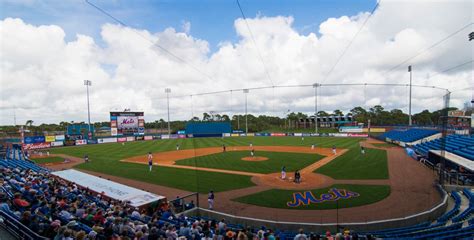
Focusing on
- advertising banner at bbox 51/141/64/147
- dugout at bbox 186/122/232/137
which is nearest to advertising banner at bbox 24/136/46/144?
advertising banner at bbox 51/141/64/147

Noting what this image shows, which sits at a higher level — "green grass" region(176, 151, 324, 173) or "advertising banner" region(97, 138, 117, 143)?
"green grass" region(176, 151, 324, 173)

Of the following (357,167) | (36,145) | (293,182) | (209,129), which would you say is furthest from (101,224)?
(209,129)

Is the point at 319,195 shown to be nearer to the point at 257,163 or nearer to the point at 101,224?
the point at 257,163

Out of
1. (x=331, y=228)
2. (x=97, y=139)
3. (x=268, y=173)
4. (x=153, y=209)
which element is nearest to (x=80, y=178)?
(x=153, y=209)

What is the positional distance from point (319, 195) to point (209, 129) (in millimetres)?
58677

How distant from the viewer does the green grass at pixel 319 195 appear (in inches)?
619

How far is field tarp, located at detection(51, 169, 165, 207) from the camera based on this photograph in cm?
1351

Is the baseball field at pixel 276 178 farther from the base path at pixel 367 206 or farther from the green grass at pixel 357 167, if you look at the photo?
the base path at pixel 367 206

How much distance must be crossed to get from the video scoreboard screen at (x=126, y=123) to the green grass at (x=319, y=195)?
161 feet

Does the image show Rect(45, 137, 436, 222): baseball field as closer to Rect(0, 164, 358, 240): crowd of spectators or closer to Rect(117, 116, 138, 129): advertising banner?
Rect(0, 164, 358, 240): crowd of spectators

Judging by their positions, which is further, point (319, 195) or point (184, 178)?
point (184, 178)

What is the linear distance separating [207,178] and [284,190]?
7243 millimetres

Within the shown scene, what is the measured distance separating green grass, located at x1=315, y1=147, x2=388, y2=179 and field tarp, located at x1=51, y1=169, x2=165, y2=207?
606 inches

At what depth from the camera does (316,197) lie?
56.5 feet
